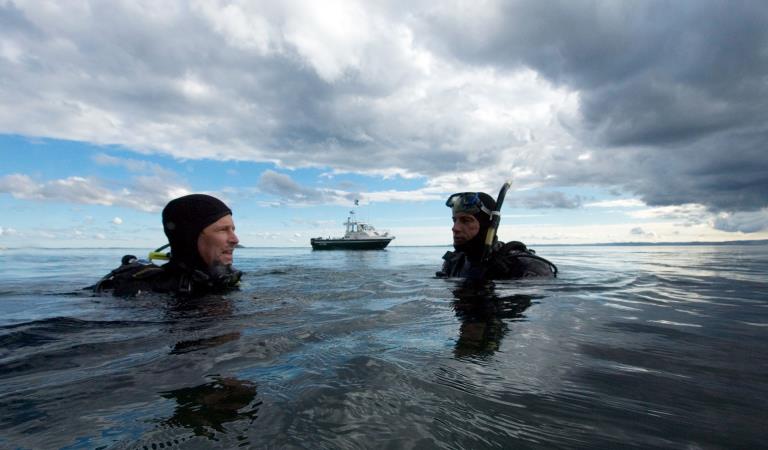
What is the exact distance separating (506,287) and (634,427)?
454cm

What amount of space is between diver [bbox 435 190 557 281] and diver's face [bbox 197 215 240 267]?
151 inches

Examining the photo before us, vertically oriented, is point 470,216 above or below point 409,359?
above

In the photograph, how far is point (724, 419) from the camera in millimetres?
1375

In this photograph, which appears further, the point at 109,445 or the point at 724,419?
the point at 724,419

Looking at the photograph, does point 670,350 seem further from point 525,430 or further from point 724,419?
point 525,430

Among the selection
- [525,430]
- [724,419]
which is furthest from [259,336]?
[724,419]

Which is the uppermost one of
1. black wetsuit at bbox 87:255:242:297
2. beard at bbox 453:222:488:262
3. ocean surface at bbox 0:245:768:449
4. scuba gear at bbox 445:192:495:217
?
scuba gear at bbox 445:192:495:217

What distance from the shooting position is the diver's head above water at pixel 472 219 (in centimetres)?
655

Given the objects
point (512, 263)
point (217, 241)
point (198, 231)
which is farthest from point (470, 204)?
point (198, 231)

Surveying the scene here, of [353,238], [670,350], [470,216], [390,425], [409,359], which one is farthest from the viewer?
[353,238]

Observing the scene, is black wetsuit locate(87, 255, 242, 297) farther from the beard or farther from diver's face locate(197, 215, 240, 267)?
the beard

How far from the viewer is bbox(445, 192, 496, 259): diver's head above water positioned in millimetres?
6551

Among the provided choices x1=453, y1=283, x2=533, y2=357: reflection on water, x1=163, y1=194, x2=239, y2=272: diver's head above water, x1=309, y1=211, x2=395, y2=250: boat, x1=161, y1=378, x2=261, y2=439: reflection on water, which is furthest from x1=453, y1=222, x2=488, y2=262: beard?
x1=309, y1=211, x2=395, y2=250: boat

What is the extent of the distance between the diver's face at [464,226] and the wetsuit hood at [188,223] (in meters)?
3.95
